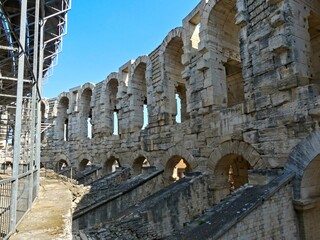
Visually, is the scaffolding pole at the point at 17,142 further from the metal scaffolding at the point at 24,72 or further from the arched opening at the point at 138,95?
the arched opening at the point at 138,95

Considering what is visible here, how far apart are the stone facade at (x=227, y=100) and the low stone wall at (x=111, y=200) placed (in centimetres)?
74

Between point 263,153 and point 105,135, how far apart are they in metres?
9.91

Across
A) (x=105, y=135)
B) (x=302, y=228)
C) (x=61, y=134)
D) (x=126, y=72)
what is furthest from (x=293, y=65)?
(x=61, y=134)

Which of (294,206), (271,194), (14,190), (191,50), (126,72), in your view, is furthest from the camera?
(126,72)

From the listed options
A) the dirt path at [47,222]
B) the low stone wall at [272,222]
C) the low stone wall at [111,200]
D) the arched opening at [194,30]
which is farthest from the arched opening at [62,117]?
the low stone wall at [272,222]

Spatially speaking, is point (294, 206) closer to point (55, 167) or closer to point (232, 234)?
point (232, 234)

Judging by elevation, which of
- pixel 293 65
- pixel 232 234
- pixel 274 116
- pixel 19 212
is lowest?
pixel 232 234

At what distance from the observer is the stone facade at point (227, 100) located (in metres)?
5.53

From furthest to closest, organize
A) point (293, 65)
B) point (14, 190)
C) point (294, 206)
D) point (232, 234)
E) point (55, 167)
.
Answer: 1. point (55, 167)
2. point (293, 65)
3. point (294, 206)
4. point (232, 234)
5. point (14, 190)

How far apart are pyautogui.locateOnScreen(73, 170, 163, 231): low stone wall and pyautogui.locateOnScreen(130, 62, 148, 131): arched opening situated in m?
3.44

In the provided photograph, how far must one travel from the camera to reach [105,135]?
1447 centimetres

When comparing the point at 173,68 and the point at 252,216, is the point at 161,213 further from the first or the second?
the point at 173,68

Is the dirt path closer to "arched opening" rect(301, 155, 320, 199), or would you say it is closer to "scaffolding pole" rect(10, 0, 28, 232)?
"scaffolding pole" rect(10, 0, 28, 232)

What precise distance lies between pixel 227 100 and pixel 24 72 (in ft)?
24.0
